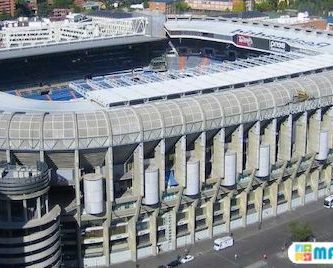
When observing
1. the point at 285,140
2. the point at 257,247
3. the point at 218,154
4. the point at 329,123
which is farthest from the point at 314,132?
the point at 257,247

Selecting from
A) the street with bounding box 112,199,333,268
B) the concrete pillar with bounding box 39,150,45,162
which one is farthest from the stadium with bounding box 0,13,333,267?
the street with bounding box 112,199,333,268

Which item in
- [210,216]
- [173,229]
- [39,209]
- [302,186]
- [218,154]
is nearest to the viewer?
[39,209]

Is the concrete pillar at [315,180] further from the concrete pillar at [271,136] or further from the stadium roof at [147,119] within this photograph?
the stadium roof at [147,119]

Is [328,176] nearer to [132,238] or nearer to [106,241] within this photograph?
[132,238]

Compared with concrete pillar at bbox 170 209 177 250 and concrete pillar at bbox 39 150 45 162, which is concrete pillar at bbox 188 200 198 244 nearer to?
concrete pillar at bbox 170 209 177 250

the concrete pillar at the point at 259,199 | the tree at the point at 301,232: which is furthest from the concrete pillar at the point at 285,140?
the tree at the point at 301,232
